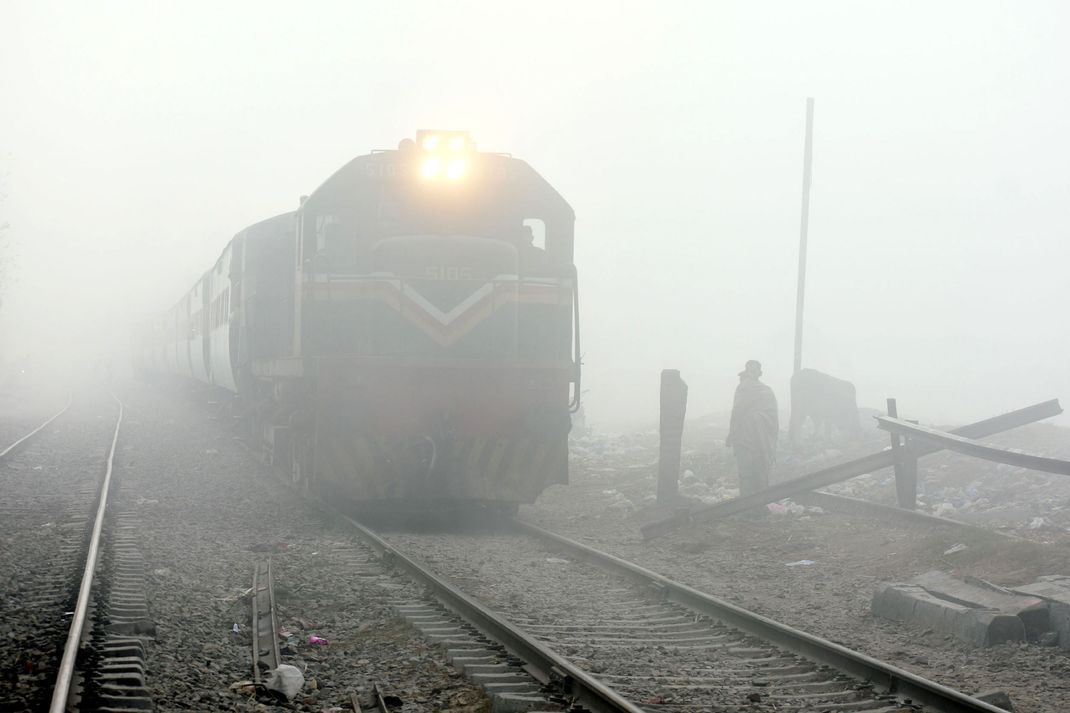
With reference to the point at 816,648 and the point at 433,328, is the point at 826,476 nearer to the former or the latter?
the point at 433,328

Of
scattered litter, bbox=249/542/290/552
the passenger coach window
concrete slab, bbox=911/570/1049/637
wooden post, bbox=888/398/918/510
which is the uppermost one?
the passenger coach window

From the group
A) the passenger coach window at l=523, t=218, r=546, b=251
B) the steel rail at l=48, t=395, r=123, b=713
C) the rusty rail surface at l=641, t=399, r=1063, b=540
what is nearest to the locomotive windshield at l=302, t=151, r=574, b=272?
the passenger coach window at l=523, t=218, r=546, b=251

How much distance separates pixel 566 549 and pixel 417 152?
14.2 ft

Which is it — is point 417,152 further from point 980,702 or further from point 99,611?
point 980,702

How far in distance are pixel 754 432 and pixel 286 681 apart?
7859 millimetres

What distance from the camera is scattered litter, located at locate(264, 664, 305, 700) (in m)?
4.95

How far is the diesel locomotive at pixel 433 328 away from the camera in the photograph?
10297mm

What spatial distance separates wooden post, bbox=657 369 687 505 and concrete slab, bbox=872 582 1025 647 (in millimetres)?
5380

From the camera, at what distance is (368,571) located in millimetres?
8055

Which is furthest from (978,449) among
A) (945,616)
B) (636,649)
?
(636,649)

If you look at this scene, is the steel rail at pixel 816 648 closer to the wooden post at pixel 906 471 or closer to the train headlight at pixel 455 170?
the wooden post at pixel 906 471

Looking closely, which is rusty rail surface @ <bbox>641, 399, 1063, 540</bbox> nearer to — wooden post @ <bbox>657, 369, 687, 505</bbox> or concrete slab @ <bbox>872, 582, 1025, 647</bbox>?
wooden post @ <bbox>657, 369, 687, 505</bbox>

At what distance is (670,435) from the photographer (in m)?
12.5

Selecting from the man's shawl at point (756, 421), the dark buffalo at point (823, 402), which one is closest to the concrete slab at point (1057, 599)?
the man's shawl at point (756, 421)
